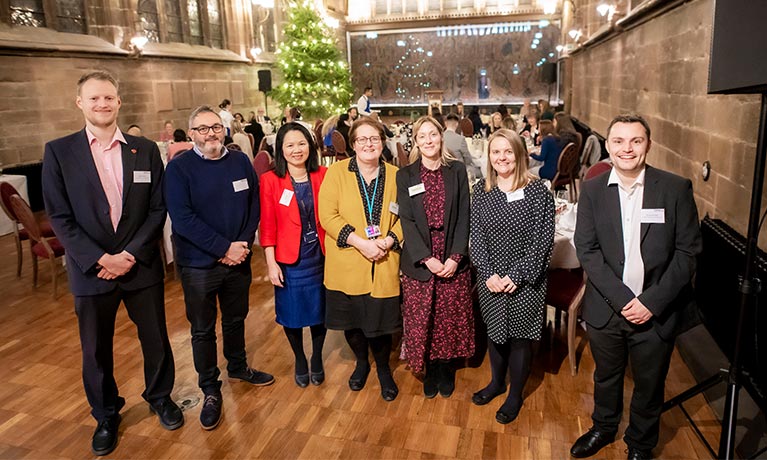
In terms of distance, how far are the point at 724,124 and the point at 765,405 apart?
1.89 m

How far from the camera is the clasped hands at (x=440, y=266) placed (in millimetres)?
2705

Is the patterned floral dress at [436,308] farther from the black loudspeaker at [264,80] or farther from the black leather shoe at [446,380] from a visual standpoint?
the black loudspeaker at [264,80]

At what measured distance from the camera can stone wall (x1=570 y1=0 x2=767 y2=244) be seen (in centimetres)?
315

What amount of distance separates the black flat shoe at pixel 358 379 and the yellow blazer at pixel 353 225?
0.61m

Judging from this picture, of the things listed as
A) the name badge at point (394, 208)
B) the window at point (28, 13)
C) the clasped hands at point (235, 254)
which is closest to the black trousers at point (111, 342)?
the clasped hands at point (235, 254)

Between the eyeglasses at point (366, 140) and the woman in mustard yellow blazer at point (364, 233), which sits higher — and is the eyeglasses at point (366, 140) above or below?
above

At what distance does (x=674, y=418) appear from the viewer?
2.72 m

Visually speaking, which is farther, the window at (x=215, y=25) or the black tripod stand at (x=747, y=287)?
the window at (x=215, y=25)

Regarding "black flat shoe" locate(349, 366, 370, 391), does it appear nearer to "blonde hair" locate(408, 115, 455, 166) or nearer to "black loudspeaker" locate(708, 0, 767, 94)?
"blonde hair" locate(408, 115, 455, 166)

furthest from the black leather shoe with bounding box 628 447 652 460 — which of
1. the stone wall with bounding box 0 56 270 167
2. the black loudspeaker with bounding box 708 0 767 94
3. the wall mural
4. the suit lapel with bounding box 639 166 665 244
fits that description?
the wall mural

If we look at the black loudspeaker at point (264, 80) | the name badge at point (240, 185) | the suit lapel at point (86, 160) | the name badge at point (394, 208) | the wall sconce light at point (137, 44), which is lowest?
the name badge at point (394, 208)

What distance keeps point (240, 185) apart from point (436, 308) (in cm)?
126

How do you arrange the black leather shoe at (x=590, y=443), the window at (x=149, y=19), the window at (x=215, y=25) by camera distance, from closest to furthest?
1. the black leather shoe at (x=590, y=443)
2. the window at (x=149, y=19)
3. the window at (x=215, y=25)

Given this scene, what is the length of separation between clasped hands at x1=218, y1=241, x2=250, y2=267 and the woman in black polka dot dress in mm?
1231
